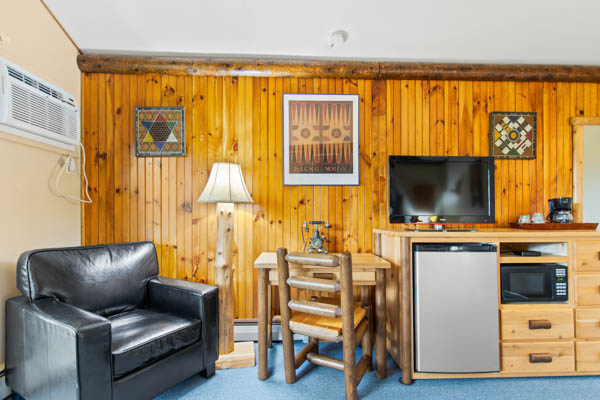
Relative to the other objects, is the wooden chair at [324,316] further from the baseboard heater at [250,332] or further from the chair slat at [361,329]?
the baseboard heater at [250,332]

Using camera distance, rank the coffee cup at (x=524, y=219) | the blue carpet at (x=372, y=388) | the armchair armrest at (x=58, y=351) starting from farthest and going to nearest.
→ the coffee cup at (x=524, y=219) < the blue carpet at (x=372, y=388) < the armchair armrest at (x=58, y=351)

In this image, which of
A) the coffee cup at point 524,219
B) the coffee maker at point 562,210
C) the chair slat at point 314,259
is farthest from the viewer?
the coffee cup at point 524,219

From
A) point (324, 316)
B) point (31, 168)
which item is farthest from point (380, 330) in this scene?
point (31, 168)

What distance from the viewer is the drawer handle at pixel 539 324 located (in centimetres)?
188

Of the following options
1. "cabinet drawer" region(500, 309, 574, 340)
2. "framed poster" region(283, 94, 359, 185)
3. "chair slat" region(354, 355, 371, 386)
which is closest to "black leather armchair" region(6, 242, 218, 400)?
"chair slat" region(354, 355, 371, 386)

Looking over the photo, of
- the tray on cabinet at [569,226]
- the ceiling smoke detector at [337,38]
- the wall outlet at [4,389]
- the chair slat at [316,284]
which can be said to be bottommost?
the wall outlet at [4,389]

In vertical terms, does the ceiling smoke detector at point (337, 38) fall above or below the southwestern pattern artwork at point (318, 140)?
above

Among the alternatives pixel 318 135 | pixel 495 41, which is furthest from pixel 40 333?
pixel 495 41

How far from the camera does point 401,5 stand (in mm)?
1984

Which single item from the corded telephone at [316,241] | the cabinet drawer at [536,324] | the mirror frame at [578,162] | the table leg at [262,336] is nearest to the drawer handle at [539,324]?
the cabinet drawer at [536,324]

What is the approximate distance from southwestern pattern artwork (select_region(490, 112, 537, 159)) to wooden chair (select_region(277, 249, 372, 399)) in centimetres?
205

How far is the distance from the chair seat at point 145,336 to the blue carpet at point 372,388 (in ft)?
1.18

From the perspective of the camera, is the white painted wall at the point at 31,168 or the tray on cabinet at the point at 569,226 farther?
the tray on cabinet at the point at 569,226

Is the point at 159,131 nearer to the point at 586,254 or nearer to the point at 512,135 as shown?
the point at 512,135
